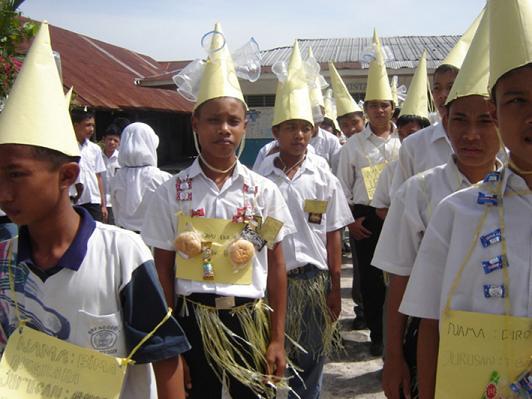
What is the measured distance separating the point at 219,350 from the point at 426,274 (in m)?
1.17

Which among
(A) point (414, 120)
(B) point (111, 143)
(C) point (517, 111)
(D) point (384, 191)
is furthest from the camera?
(B) point (111, 143)

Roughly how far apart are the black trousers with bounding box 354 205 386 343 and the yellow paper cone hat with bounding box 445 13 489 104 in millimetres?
2539

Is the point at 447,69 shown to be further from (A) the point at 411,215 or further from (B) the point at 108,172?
(B) the point at 108,172

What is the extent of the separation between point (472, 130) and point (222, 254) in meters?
1.12

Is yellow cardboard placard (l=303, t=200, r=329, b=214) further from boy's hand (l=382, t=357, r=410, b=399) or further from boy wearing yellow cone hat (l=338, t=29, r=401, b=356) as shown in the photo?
boy's hand (l=382, t=357, r=410, b=399)

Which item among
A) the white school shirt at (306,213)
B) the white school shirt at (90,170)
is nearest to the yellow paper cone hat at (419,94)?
the white school shirt at (306,213)

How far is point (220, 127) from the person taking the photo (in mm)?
2406

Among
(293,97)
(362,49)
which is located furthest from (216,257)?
(362,49)

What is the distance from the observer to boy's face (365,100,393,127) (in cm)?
A: 449

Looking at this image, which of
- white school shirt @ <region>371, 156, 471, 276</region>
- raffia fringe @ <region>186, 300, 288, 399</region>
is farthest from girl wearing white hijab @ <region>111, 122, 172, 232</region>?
white school shirt @ <region>371, 156, 471, 276</region>

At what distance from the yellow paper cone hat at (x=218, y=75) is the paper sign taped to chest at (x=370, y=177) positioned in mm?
1851

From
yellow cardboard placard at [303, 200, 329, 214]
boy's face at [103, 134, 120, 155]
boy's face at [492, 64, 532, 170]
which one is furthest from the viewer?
boy's face at [103, 134, 120, 155]

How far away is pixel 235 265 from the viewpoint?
7.54 feet

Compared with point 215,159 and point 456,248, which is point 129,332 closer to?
point 456,248
